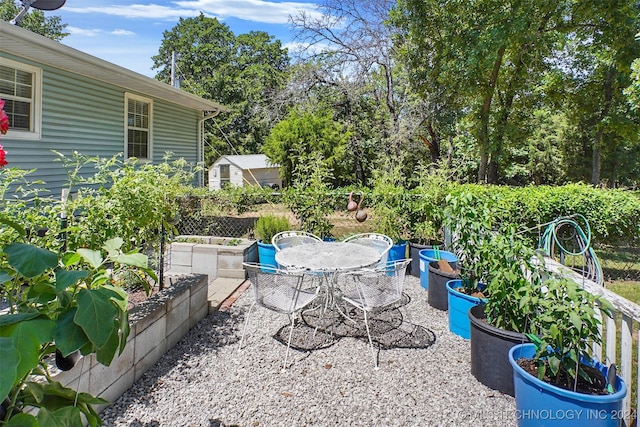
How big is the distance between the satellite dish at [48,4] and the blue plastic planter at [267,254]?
10.8 ft

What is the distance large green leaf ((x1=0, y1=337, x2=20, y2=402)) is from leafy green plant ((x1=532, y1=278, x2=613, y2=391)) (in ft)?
6.93

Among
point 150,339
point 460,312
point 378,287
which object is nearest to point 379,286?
point 378,287

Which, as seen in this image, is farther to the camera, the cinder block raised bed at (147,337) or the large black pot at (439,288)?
the large black pot at (439,288)

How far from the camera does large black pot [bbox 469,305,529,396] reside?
2475 millimetres

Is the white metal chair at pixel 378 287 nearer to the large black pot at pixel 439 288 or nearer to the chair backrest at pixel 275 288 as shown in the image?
the chair backrest at pixel 275 288

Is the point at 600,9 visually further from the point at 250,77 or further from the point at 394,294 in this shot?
the point at 250,77

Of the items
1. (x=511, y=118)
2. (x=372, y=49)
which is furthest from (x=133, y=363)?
(x=511, y=118)

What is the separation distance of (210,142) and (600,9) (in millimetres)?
18826

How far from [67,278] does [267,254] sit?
423 centimetres

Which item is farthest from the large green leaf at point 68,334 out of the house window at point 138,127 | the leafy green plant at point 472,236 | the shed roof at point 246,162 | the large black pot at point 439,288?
the shed roof at point 246,162

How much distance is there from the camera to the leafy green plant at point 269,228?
17.6 ft

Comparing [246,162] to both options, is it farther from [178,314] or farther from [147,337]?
[147,337]

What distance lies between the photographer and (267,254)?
5168 mm

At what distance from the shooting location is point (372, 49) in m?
11.4
